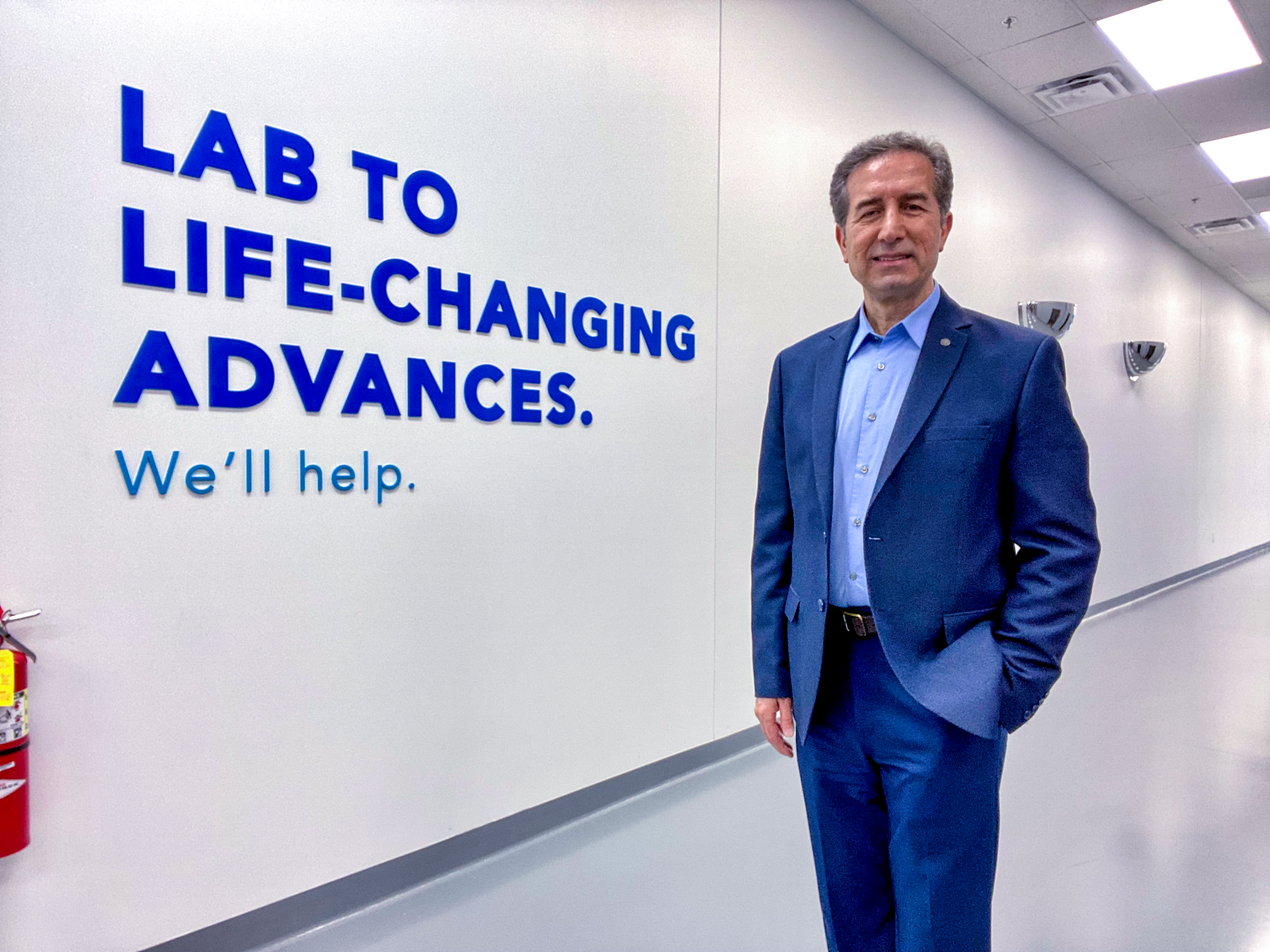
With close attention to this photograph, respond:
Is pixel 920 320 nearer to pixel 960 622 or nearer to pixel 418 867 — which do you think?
pixel 960 622

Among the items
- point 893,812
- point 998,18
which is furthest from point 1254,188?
point 893,812

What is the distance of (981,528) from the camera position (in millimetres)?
1185

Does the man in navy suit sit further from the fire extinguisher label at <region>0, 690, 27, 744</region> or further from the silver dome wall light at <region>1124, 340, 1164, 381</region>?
the silver dome wall light at <region>1124, 340, 1164, 381</region>

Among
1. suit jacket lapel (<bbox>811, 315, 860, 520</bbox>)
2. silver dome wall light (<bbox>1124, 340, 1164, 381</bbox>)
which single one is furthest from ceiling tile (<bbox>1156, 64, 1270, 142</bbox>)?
suit jacket lapel (<bbox>811, 315, 860, 520</bbox>)

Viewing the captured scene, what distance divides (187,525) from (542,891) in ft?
4.31

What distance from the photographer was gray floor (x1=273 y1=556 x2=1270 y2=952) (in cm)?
194

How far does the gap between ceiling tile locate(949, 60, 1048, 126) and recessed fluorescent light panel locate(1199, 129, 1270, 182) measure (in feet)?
4.07

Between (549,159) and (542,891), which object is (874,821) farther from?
(549,159)

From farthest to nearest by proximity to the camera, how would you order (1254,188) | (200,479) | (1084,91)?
(1254,188), (1084,91), (200,479)

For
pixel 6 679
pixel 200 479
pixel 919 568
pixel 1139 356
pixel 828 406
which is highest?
pixel 1139 356

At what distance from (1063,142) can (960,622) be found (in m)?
4.94

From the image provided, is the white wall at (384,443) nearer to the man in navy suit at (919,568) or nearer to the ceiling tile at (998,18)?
the ceiling tile at (998,18)

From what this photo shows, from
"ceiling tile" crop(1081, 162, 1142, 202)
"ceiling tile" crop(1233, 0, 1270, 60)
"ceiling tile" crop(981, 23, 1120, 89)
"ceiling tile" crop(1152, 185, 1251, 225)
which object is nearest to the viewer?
"ceiling tile" crop(1233, 0, 1270, 60)

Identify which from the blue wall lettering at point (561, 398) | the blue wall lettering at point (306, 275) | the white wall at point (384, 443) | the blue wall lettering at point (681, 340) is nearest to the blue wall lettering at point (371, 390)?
the white wall at point (384, 443)
